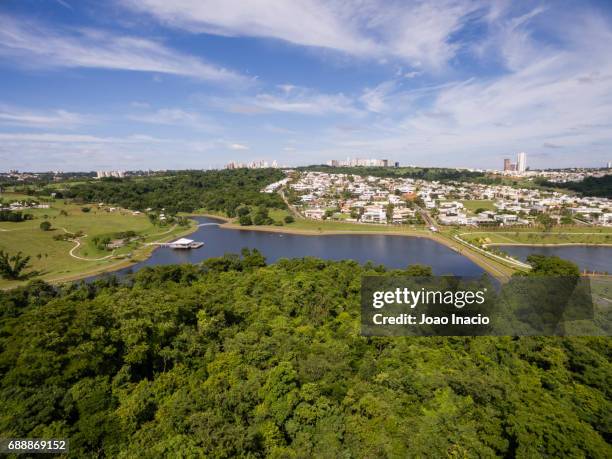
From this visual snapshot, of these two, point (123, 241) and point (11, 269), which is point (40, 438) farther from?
point (123, 241)

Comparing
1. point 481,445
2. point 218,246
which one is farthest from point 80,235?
point 481,445

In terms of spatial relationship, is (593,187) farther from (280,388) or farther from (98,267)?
(98,267)

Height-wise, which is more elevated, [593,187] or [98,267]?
[593,187]

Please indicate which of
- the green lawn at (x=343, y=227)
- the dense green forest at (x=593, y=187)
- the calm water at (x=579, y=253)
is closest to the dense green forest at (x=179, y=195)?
the green lawn at (x=343, y=227)

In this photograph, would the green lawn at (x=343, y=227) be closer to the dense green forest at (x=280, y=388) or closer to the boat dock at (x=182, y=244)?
the boat dock at (x=182, y=244)

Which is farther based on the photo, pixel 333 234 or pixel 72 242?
pixel 333 234

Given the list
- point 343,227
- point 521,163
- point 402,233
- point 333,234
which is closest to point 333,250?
point 333,234
